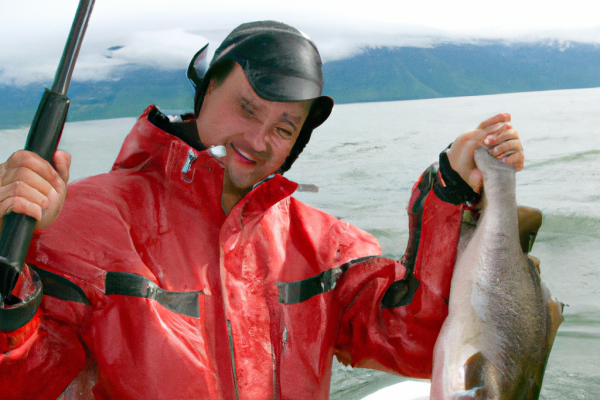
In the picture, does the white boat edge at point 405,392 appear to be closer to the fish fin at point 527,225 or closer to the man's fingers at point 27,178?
the fish fin at point 527,225

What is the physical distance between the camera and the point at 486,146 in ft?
3.40

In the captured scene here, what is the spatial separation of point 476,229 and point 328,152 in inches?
180

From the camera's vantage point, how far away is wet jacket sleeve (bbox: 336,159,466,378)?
1159mm

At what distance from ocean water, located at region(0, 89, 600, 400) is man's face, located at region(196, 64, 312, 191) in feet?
4.82

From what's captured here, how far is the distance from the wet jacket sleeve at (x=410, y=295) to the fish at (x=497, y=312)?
0.09 metres

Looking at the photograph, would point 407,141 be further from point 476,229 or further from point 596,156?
point 476,229

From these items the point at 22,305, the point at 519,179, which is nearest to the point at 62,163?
the point at 22,305

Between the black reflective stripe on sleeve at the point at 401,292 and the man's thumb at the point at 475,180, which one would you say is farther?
the black reflective stripe on sleeve at the point at 401,292

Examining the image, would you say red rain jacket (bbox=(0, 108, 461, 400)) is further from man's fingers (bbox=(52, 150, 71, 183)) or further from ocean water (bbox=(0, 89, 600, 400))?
ocean water (bbox=(0, 89, 600, 400))

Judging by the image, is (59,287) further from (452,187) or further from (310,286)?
(452,187)

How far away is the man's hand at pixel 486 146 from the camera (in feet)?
3.32

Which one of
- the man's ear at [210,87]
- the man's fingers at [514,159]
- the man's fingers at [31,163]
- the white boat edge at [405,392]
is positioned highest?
the man's ear at [210,87]

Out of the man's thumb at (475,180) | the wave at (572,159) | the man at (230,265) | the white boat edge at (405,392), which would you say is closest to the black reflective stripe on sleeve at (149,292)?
the man at (230,265)

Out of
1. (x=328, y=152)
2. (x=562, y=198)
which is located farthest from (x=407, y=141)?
(x=562, y=198)
